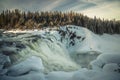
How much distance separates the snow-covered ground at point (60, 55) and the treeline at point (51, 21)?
0.18 meters

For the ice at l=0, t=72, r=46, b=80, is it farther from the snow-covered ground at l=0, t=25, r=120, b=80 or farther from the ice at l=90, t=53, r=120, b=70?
the ice at l=90, t=53, r=120, b=70

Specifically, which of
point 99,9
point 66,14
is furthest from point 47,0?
point 99,9

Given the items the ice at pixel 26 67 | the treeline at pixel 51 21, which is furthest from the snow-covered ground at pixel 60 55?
the treeline at pixel 51 21

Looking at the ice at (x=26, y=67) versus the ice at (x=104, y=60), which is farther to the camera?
the ice at (x=104, y=60)

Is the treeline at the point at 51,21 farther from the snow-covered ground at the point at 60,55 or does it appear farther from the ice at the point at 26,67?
the ice at the point at 26,67

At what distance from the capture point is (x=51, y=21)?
518cm

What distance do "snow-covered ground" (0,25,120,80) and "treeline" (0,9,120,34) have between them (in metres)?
0.18

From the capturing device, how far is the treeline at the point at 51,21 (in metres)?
4.65

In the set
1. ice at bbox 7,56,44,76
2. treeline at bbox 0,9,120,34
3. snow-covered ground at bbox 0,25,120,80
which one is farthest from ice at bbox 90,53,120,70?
ice at bbox 7,56,44,76

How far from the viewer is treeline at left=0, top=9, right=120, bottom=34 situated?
4.65 metres

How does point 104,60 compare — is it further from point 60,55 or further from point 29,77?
point 29,77

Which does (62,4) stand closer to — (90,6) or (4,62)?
(90,6)

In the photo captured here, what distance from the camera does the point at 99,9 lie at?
15.5 ft

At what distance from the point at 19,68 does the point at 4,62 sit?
27 centimetres
